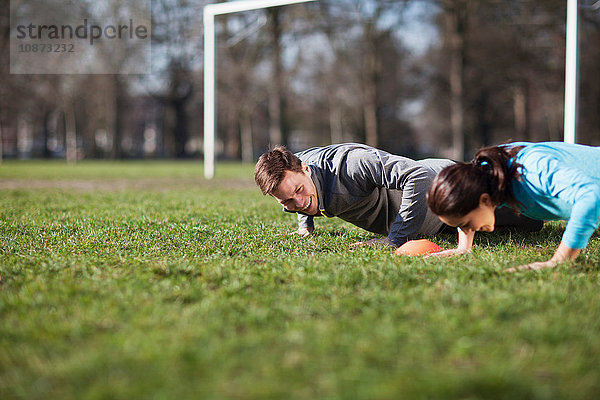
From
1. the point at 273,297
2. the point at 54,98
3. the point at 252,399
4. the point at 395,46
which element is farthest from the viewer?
the point at 54,98

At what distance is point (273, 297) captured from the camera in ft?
9.58

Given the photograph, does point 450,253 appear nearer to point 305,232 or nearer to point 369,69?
point 305,232

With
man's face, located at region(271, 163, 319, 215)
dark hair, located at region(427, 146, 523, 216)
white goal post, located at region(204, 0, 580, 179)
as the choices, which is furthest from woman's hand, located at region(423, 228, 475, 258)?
white goal post, located at region(204, 0, 580, 179)

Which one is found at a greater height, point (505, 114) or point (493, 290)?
point (505, 114)

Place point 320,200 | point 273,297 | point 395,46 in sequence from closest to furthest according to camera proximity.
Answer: point 273,297 < point 320,200 < point 395,46

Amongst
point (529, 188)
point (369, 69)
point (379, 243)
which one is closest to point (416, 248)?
point (379, 243)

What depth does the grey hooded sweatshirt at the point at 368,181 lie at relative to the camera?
4414mm

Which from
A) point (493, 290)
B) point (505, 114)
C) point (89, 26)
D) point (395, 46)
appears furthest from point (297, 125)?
point (493, 290)

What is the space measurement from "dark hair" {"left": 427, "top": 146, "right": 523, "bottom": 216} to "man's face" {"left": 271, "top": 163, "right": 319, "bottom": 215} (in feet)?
3.97

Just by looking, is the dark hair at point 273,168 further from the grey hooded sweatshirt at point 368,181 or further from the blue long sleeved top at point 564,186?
the blue long sleeved top at point 564,186

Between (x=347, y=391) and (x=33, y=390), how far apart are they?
1.07 m

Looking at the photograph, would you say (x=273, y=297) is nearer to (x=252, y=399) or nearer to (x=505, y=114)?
(x=252, y=399)

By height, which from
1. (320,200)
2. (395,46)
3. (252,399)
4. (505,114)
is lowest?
(252,399)

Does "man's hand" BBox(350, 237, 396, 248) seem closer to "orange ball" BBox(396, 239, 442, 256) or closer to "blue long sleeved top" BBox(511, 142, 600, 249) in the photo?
"orange ball" BBox(396, 239, 442, 256)
